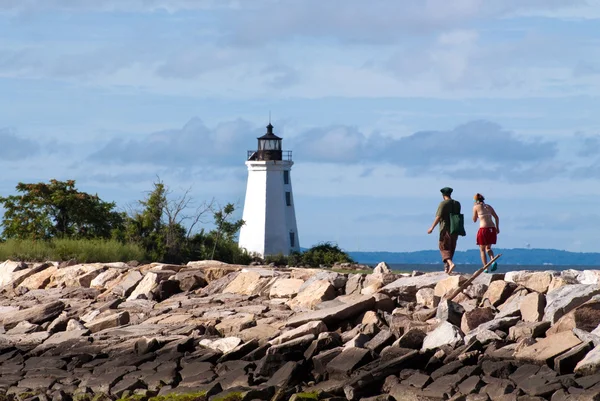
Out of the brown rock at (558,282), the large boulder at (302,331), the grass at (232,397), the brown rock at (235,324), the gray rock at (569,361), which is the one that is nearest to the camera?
the gray rock at (569,361)

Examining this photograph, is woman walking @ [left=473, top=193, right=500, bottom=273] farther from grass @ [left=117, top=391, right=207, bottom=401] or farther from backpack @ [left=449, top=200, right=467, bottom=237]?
grass @ [left=117, top=391, right=207, bottom=401]

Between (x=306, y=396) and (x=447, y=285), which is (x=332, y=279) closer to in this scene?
(x=447, y=285)

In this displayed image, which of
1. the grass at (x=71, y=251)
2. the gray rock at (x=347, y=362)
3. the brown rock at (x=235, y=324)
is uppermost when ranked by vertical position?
the grass at (x=71, y=251)

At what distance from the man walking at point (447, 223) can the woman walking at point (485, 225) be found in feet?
1.25

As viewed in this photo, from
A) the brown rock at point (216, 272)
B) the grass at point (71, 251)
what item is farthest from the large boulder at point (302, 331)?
the grass at point (71, 251)

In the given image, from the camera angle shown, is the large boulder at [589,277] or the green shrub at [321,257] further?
the green shrub at [321,257]

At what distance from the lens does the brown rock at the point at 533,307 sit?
15.7 m

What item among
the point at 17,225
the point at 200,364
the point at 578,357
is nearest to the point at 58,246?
the point at 17,225

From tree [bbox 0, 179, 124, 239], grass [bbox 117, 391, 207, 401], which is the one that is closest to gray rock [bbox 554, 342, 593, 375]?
grass [bbox 117, 391, 207, 401]

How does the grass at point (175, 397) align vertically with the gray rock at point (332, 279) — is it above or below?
below

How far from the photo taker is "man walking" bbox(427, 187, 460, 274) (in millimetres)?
19016

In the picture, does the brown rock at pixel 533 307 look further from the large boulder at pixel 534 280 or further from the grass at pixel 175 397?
the grass at pixel 175 397

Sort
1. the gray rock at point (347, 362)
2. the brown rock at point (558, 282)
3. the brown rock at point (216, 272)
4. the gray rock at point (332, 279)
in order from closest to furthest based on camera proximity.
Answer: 1. the gray rock at point (347, 362)
2. the brown rock at point (558, 282)
3. the gray rock at point (332, 279)
4. the brown rock at point (216, 272)

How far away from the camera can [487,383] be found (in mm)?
14016
